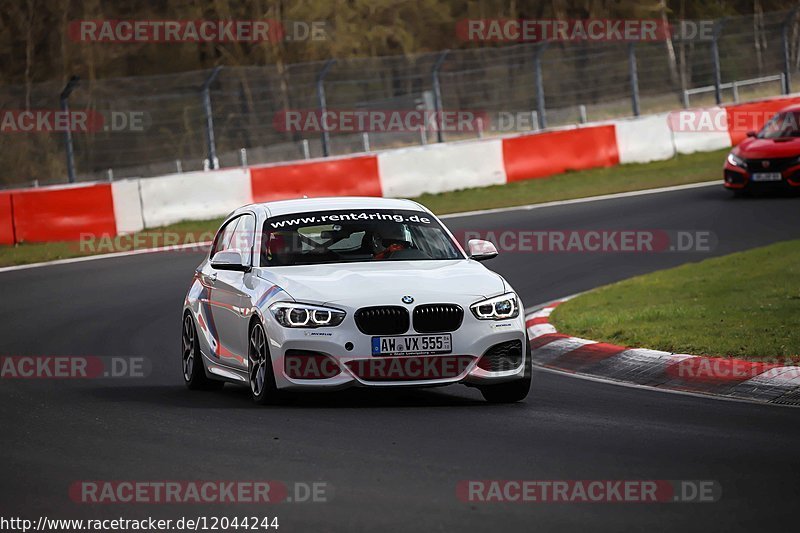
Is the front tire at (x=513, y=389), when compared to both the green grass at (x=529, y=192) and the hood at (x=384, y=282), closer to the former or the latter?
the hood at (x=384, y=282)

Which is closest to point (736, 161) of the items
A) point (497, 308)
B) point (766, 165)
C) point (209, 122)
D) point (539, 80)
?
point (766, 165)

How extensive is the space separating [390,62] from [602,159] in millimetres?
4833

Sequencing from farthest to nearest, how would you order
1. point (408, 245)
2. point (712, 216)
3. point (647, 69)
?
point (647, 69) → point (712, 216) → point (408, 245)

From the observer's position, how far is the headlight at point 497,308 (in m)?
9.59

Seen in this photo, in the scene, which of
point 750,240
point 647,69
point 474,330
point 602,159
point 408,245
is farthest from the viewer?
point 647,69

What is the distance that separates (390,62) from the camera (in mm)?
30750

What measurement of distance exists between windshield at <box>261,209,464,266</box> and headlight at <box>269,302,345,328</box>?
87 cm

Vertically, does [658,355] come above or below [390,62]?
below

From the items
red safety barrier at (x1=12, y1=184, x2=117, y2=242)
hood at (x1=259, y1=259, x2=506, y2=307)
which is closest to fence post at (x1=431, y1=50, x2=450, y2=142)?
red safety barrier at (x1=12, y1=184, x2=117, y2=242)

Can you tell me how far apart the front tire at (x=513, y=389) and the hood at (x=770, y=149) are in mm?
14412

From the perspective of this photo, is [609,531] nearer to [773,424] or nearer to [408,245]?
[773,424]

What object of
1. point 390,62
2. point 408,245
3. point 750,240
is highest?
point 390,62

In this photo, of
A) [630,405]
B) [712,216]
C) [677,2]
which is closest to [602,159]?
[712,216]

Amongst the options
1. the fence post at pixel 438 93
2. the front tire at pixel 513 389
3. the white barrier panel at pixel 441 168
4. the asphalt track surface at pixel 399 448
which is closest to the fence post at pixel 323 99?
the white barrier panel at pixel 441 168
